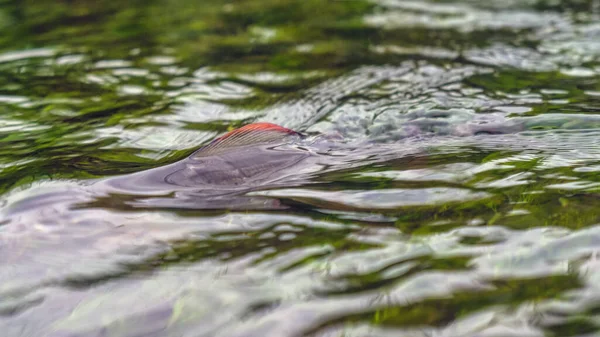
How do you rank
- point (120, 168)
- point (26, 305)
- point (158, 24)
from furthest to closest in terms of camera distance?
point (158, 24)
point (120, 168)
point (26, 305)

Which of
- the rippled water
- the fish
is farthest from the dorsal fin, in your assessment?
the rippled water

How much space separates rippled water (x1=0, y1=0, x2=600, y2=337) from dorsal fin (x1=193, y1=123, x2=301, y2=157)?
290 mm

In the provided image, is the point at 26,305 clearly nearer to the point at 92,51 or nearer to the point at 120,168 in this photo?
the point at 120,168

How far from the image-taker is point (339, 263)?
2496 mm

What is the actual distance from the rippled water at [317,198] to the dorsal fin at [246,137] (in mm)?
290

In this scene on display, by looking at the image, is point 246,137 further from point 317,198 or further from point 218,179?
point 317,198

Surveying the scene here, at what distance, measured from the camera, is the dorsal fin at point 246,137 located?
331 cm

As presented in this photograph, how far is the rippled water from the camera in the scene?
2268 mm

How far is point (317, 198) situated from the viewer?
9.97 ft

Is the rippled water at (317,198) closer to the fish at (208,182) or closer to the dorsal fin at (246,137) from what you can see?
the fish at (208,182)

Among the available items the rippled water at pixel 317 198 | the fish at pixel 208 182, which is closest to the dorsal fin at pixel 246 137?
the fish at pixel 208 182

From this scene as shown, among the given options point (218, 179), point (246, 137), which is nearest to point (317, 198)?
point (218, 179)

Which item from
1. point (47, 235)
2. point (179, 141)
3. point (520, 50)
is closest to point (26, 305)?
point (47, 235)

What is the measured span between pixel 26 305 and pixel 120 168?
47.4 inches
